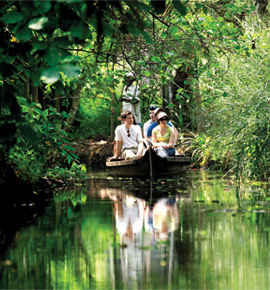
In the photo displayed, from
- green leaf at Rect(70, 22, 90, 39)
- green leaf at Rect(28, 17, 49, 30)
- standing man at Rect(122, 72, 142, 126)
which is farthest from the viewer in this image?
standing man at Rect(122, 72, 142, 126)

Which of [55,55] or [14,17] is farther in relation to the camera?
[14,17]

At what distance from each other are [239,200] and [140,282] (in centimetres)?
548

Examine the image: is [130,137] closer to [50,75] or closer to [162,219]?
[162,219]

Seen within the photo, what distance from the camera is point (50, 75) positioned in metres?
3.74

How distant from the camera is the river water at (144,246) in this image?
413 cm

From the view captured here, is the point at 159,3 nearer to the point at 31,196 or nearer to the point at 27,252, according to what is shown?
the point at 27,252

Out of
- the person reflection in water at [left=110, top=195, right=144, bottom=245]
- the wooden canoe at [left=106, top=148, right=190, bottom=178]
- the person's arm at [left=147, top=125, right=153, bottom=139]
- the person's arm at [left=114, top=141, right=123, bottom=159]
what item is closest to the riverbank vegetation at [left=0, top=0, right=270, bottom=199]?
the wooden canoe at [left=106, top=148, right=190, bottom=178]

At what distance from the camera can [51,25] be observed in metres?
4.38

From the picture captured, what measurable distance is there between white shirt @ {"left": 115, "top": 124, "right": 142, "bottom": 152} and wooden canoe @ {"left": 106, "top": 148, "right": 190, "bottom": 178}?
0.53 metres

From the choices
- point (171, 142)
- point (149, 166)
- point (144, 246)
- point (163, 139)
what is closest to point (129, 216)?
point (144, 246)

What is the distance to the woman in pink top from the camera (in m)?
16.2

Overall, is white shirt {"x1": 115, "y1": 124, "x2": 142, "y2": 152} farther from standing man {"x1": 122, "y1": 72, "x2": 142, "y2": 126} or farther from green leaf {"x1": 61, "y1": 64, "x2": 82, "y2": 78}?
green leaf {"x1": 61, "y1": 64, "x2": 82, "y2": 78}

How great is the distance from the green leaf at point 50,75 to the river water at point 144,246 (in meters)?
1.39

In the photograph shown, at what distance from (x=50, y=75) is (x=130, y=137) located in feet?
40.5
